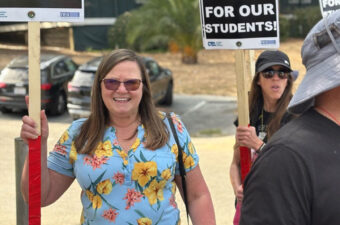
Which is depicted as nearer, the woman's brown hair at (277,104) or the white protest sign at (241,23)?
the white protest sign at (241,23)

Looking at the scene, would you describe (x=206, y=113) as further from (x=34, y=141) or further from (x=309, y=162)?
(x=309, y=162)

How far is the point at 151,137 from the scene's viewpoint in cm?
311

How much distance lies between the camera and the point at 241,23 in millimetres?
3826

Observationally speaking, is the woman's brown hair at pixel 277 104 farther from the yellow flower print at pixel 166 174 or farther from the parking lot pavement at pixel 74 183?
the parking lot pavement at pixel 74 183

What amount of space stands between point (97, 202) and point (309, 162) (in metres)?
1.55

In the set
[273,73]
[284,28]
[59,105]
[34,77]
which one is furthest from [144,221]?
[284,28]

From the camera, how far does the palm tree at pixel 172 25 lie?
24234 mm

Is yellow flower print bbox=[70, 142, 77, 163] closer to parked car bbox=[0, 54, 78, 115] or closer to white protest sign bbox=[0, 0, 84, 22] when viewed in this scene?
white protest sign bbox=[0, 0, 84, 22]

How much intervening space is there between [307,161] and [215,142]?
10.2 m

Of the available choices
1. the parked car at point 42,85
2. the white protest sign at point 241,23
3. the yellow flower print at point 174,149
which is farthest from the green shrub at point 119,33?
the yellow flower print at point 174,149

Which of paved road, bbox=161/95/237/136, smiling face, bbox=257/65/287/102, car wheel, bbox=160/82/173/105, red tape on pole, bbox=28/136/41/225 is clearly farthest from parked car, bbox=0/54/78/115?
red tape on pole, bbox=28/136/41/225

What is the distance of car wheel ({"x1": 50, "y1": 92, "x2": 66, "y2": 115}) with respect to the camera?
49.1 ft

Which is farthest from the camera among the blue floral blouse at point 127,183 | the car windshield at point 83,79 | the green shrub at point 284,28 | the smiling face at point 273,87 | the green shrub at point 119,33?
the green shrub at point 284,28

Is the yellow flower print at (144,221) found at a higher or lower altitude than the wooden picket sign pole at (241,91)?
lower
